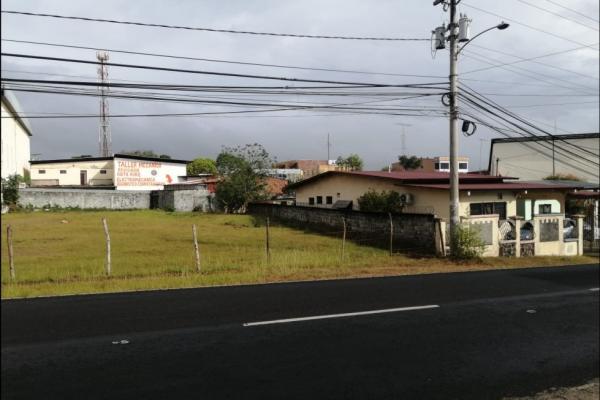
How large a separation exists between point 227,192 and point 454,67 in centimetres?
2562

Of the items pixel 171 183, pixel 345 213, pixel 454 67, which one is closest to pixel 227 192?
pixel 171 183

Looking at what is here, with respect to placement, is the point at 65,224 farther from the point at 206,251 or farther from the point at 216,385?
the point at 206,251

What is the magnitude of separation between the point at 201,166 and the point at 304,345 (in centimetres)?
5443

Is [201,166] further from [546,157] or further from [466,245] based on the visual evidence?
[466,245]

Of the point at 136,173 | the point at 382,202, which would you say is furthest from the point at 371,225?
the point at 136,173

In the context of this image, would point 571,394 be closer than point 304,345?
Yes

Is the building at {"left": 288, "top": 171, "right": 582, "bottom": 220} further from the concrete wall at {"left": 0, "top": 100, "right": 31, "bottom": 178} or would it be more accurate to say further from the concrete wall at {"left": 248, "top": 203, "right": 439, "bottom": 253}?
the concrete wall at {"left": 0, "top": 100, "right": 31, "bottom": 178}

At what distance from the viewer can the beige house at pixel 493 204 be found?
20.1 m

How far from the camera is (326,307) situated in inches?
364

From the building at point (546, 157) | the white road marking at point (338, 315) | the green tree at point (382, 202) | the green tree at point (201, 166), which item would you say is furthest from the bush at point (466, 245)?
the green tree at point (201, 166)

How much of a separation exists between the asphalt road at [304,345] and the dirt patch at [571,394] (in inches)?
5.9

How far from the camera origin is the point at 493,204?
2341 centimetres

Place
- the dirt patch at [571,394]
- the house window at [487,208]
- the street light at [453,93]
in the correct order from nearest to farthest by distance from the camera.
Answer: the dirt patch at [571,394], the street light at [453,93], the house window at [487,208]

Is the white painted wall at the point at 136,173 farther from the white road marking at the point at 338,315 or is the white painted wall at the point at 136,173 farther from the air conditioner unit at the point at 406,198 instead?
the air conditioner unit at the point at 406,198
